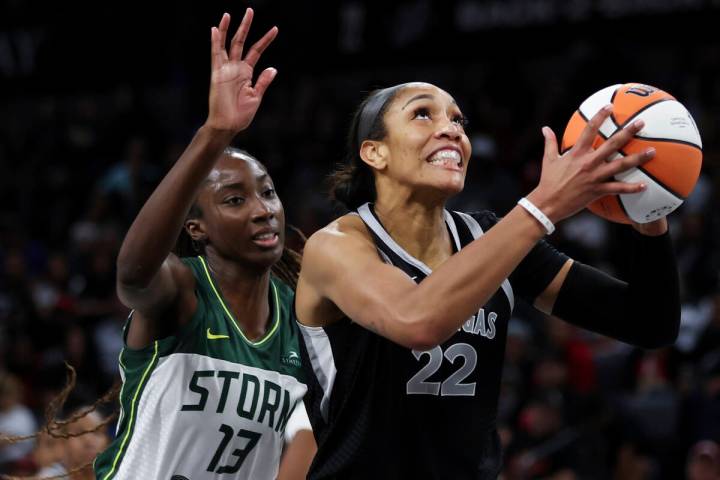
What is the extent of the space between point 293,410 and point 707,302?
533 centimetres

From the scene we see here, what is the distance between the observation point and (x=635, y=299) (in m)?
3.25

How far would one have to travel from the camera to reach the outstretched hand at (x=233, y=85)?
121 inches

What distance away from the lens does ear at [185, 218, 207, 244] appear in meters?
3.94

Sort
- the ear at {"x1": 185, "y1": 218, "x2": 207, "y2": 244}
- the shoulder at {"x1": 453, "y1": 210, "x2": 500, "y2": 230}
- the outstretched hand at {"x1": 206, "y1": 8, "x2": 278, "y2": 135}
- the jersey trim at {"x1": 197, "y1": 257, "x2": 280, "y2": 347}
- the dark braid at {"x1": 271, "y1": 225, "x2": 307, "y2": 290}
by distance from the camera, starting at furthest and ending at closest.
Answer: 1. the dark braid at {"x1": 271, "y1": 225, "x2": 307, "y2": 290}
2. the ear at {"x1": 185, "y1": 218, "x2": 207, "y2": 244}
3. the jersey trim at {"x1": 197, "y1": 257, "x2": 280, "y2": 347}
4. the shoulder at {"x1": 453, "y1": 210, "x2": 500, "y2": 230}
5. the outstretched hand at {"x1": 206, "y1": 8, "x2": 278, "y2": 135}

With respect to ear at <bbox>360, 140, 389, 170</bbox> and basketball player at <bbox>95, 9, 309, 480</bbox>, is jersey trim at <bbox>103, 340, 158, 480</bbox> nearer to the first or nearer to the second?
basketball player at <bbox>95, 9, 309, 480</bbox>

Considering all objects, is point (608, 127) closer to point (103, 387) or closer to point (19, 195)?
point (103, 387)

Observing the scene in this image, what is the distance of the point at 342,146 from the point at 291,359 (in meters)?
7.22

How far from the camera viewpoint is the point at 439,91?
3320 mm

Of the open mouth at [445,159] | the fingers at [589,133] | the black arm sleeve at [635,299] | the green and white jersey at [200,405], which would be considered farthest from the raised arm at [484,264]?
the green and white jersey at [200,405]

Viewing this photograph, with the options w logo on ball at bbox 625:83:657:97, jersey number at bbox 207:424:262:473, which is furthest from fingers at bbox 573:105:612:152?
jersey number at bbox 207:424:262:473

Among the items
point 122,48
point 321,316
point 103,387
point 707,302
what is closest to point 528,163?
point 707,302

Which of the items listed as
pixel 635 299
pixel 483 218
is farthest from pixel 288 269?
pixel 635 299

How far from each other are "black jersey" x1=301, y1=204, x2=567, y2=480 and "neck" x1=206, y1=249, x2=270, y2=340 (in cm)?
69

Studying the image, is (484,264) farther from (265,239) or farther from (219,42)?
(265,239)
